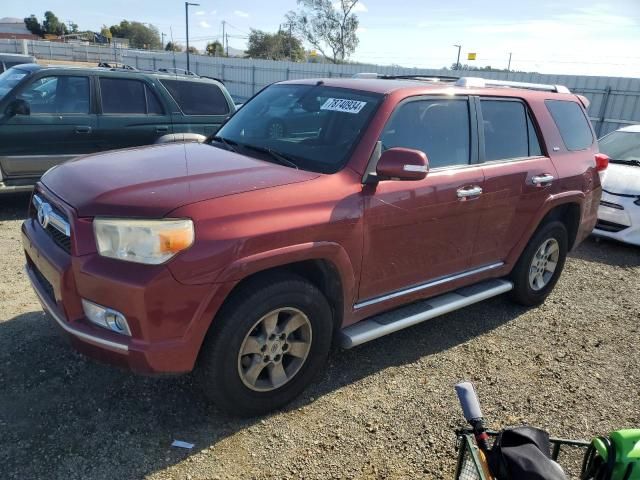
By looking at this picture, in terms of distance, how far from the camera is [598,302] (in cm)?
520

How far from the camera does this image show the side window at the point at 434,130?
135 inches

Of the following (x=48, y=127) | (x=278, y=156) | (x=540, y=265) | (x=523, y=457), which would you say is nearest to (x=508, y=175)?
(x=540, y=265)

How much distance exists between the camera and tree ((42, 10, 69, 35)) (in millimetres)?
88188

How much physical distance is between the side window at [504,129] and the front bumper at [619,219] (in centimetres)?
349

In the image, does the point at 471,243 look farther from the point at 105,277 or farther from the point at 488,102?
the point at 105,277

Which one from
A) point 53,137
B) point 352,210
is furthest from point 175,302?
point 53,137

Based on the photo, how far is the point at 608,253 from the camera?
22.8ft

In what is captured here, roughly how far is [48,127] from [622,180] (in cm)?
775

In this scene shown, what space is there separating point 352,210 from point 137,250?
1.23 metres

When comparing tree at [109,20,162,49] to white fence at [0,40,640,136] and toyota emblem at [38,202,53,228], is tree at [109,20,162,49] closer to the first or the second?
white fence at [0,40,640,136]

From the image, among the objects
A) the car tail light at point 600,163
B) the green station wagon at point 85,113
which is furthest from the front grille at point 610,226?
the green station wagon at point 85,113

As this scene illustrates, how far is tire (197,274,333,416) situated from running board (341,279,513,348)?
226 millimetres

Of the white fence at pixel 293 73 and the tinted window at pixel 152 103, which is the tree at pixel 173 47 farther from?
the tinted window at pixel 152 103

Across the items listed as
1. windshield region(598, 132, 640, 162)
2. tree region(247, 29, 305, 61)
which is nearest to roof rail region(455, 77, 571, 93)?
windshield region(598, 132, 640, 162)
